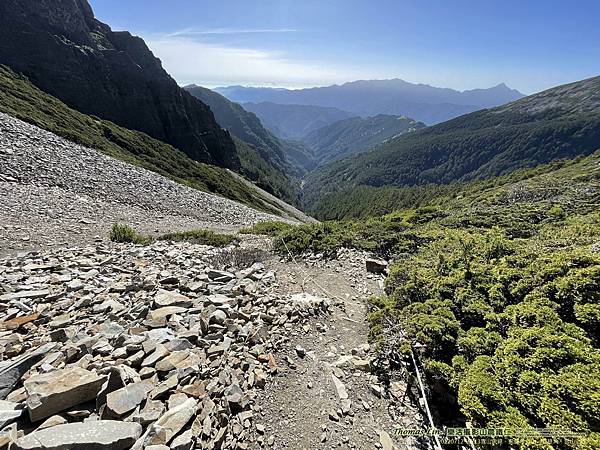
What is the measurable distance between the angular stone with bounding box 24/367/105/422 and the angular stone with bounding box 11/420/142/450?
1.54 ft

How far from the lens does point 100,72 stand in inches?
3189

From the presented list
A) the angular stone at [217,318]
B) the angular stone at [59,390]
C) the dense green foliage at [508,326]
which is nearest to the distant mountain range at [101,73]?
the angular stone at [217,318]

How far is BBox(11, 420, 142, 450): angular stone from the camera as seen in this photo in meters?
3.49

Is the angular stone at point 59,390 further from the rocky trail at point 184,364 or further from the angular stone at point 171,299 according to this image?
the angular stone at point 171,299

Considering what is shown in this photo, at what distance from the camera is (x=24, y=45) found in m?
71.8

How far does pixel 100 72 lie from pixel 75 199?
7855 cm

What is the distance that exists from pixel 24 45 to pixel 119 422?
337 feet

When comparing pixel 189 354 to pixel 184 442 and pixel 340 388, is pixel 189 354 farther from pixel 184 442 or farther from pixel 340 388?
pixel 340 388

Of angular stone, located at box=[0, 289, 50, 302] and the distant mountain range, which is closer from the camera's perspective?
angular stone, located at box=[0, 289, 50, 302]

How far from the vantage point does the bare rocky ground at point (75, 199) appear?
15.9 metres

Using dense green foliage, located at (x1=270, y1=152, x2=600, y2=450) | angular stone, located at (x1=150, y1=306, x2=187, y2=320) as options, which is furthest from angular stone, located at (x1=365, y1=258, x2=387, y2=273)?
angular stone, located at (x1=150, y1=306, x2=187, y2=320)

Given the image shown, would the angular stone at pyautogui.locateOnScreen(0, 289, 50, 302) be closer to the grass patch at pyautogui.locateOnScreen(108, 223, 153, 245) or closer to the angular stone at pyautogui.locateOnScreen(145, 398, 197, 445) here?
the angular stone at pyautogui.locateOnScreen(145, 398, 197, 445)

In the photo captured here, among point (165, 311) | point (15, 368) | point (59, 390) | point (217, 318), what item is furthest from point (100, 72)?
point (59, 390)

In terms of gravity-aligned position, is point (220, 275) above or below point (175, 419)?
below
